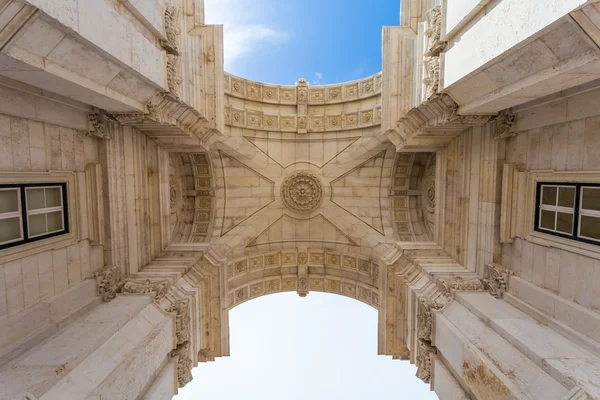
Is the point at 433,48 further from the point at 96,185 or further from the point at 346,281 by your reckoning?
the point at 346,281

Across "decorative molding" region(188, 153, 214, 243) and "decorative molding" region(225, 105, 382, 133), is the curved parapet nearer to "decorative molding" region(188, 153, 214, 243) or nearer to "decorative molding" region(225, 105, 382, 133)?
"decorative molding" region(225, 105, 382, 133)

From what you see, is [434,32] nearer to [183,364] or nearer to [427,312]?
[427,312]

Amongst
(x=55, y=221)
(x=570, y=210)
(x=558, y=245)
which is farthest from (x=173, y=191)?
(x=570, y=210)

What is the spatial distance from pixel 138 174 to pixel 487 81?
9365 millimetres

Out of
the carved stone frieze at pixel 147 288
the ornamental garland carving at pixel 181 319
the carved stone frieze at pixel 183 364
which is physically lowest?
the carved stone frieze at pixel 183 364

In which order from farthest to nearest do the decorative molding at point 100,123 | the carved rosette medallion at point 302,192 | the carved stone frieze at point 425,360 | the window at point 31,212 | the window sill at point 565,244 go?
the carved rosette medallion at point 302,192 < the carved stone frieze at point 425,360 < the decorative molding at point 100,123 < the window at point 31,212 < the window sill at point 565,244

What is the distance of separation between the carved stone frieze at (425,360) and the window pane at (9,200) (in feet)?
33.6

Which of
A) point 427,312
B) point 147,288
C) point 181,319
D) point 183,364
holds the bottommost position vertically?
point 183,364

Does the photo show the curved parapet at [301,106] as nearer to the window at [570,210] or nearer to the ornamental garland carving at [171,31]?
the ornamental garland carving at [171,31]

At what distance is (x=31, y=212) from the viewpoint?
21.1 ft

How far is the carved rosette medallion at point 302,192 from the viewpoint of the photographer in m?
15.2

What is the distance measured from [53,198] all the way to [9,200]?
3.51 ft

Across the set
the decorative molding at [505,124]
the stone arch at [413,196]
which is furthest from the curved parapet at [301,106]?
the decorative molding at [505,124]

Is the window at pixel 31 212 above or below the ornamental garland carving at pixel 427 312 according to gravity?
above
